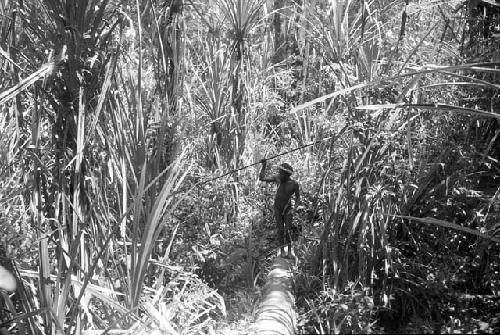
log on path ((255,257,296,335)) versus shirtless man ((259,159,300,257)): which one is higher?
shirtless man ((259,159,300,257))

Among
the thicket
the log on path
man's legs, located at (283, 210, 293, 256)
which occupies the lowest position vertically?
the log on path

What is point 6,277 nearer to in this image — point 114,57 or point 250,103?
point 114,57

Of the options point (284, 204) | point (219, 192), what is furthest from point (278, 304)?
point (219, 192)

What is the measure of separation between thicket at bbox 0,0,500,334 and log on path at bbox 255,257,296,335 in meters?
0.14

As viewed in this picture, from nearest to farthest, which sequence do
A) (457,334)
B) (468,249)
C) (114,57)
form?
(457,334)
(114,57)
(468,249)

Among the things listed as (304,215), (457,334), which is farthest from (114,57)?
(304,215)

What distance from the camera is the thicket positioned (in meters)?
3.69

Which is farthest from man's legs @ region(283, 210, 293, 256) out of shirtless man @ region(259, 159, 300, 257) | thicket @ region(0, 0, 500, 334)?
thicket @ region(0, 0, 500, 334)

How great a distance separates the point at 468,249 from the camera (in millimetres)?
4938

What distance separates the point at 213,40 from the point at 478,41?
3.98 meters

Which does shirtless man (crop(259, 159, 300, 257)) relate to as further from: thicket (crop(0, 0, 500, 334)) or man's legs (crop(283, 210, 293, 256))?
thicket (crop(0, 0, 500, 334))

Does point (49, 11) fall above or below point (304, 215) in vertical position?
above

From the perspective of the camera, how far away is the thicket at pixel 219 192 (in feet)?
12.1

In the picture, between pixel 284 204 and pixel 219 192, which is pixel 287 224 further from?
pixel 219 192
